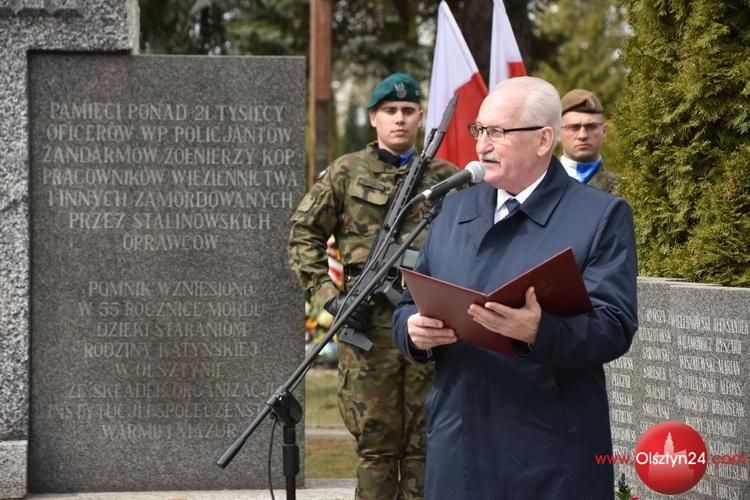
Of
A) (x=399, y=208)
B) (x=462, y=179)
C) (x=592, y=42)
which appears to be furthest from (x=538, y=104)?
(x=592, y=42)

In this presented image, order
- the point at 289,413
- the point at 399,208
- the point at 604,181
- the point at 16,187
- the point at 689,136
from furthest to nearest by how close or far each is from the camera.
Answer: the point at 604,181 < the point at 16,187 < the point at 399,208 < the point at 689,136 < the point at 289,413

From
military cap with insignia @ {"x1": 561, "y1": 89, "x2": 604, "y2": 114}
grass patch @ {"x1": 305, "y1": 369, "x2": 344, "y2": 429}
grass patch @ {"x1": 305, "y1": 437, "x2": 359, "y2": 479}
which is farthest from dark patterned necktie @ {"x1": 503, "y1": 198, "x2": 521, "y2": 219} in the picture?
grass patch @ {"x1": 305, "y1": 369, "x2": 344, "y2": 429}

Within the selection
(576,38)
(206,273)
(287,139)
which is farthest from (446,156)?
(576,38)

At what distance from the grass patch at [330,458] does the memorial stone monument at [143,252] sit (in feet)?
4.52

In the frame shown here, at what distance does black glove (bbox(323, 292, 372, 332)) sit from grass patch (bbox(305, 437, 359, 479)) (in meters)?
2.28

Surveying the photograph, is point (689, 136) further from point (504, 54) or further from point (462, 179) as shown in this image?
point (504, 54)

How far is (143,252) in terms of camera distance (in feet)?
21.5

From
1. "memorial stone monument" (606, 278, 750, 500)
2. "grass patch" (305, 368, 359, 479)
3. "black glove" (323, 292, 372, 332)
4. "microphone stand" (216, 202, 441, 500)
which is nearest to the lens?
"microphone stand" (216, 202, 441, 500)

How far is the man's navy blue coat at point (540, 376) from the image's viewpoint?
3.25m

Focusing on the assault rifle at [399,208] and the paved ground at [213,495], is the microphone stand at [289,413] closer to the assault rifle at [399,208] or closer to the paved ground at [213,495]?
the assault rifle at [399,208]

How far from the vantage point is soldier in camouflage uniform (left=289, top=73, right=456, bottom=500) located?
5723 mm

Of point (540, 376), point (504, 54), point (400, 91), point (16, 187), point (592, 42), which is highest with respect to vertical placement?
point (592, 42)

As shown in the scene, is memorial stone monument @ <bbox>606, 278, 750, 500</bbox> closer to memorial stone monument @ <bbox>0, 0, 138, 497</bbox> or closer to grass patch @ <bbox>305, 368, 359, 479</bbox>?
grass patch @ <bbox>305, 368, 359, 479</bbox>

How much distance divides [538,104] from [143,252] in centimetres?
356
